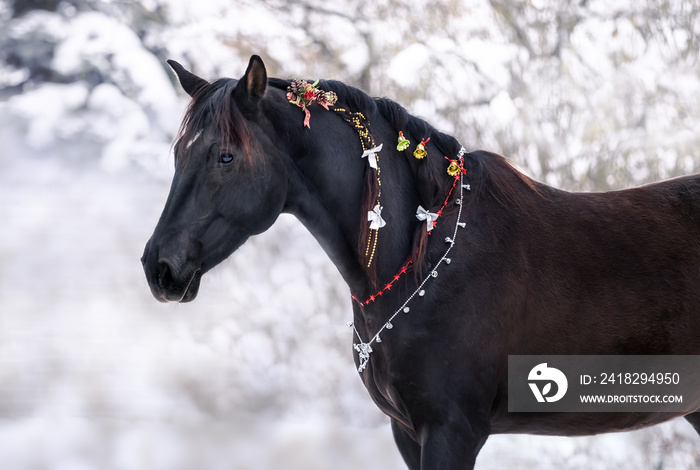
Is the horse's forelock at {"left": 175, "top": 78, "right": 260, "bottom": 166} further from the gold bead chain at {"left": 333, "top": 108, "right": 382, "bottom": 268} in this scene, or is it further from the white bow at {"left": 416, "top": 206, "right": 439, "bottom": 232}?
the white bow at {"left": 416, "top": 206, "right": 439, "bottom": 232}

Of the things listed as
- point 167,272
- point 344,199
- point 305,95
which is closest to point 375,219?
point 344,199

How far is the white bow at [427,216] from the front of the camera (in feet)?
5.46

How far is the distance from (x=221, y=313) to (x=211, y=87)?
5.62 ft

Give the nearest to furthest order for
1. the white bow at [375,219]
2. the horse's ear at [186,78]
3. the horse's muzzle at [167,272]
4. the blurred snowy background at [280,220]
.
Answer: the horse's muzzle at [167,272] → the white bow at [375,219] → the horse's ear at [186,78] → the blurred snowy background at [280,220]

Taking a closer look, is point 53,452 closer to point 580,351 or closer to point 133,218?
point 133,218

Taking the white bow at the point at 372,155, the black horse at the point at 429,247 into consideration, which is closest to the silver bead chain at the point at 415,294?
the black horse at the point at 429,247

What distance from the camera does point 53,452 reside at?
115 inches

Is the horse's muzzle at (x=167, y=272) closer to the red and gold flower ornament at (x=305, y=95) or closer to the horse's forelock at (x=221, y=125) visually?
the horse's forelock at (x=221, y=125)

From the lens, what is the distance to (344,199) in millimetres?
1685

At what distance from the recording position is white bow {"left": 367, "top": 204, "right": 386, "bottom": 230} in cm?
165

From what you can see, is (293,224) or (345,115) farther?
(293,224)

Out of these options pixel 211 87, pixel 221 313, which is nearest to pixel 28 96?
pixel 221 313

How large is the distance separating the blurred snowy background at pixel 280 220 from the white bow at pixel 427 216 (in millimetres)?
1469

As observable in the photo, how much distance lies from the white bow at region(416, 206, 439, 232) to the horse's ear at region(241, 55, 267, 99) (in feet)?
1.62
